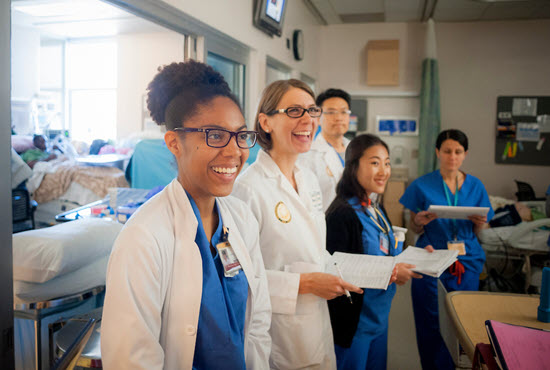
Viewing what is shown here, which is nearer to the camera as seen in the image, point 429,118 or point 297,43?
point 297,43

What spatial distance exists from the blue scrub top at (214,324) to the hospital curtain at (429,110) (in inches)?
215

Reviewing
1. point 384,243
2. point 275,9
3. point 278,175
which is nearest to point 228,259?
point 278,175

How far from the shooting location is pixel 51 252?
1.45 metres

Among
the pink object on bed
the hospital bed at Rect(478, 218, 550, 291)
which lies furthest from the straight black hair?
the hospital bed at Rect(478, 218, 550, 291)

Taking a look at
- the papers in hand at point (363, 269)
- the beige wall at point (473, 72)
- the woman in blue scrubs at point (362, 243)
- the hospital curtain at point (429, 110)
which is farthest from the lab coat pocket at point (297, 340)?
the beige wall at point (473, 72)

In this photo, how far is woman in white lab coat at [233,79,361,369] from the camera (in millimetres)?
1462

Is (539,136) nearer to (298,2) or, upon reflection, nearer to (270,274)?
(298,2)

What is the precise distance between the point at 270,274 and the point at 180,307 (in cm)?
53

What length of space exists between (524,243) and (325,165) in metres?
2.40

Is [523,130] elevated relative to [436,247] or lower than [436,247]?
elevated

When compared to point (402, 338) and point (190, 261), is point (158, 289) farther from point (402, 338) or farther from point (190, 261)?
point (402, 338)

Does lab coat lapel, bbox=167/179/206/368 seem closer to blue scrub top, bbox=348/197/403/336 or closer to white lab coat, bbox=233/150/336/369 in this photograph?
white lab coat, bbox=233/150/336/369

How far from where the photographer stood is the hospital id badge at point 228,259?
43.2 inches

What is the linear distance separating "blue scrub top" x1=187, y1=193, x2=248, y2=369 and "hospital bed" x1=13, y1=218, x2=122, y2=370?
71 centimetres
